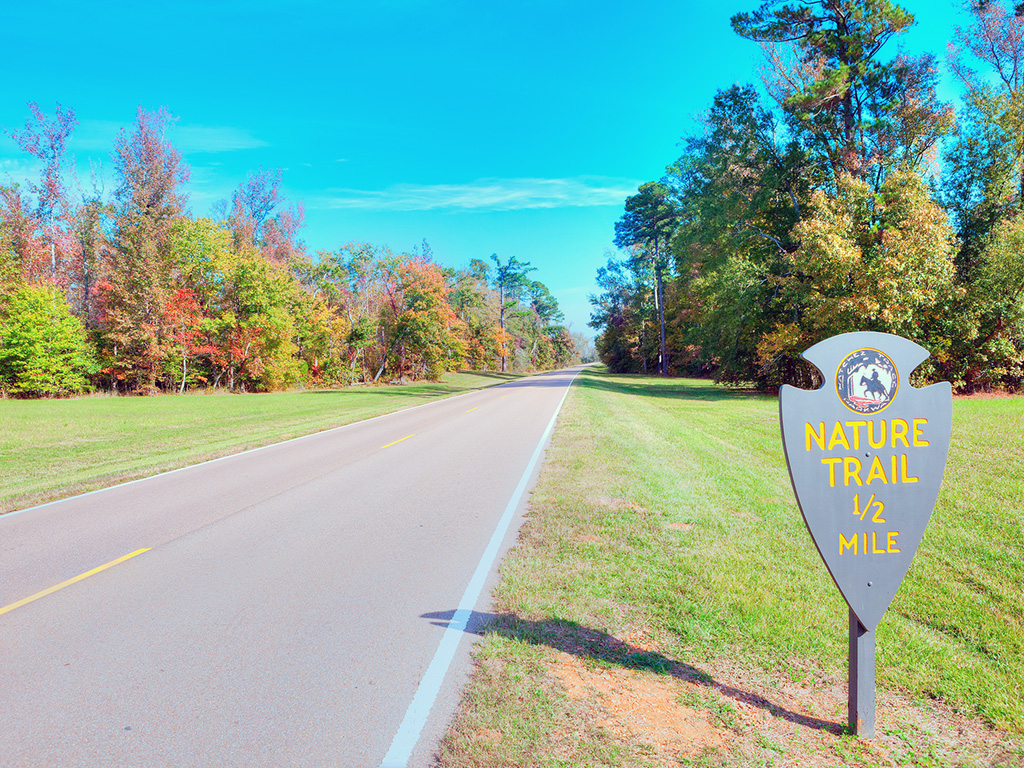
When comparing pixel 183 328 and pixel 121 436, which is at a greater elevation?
pixel 183 328

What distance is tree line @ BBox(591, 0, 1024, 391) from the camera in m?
19.7

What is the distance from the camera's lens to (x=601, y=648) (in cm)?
356

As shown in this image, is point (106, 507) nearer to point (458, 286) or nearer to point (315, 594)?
point (315, 594)

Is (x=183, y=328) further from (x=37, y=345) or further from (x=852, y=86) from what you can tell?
(x=852, y=86)

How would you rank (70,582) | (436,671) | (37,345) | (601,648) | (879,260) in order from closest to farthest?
1. (436,671)
2. (601,648)
3. (70,582)
4. (879,260)
5. (37,345)

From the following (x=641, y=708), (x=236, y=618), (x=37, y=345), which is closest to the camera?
(x=641, y=708)

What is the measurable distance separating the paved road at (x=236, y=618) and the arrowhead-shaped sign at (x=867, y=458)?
2.27 metres

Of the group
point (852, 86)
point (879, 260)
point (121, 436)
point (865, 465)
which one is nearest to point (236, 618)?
point (865, 465)

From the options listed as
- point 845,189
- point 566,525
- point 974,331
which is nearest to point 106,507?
point 566,525

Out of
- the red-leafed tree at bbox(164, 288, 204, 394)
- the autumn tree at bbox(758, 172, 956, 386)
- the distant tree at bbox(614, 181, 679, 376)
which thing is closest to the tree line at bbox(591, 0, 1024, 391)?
the autumn tree at bbox(758, 172, 956, 386)

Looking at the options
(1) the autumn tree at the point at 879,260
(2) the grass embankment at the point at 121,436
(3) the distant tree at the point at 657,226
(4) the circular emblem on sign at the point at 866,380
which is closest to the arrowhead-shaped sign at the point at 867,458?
(4) the circular emblem on sign at the point at 866,380

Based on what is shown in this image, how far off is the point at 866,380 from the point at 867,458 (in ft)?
1.34

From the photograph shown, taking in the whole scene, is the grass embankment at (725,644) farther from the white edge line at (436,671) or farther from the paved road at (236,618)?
the paved road at (236,618)

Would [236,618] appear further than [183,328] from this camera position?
No
